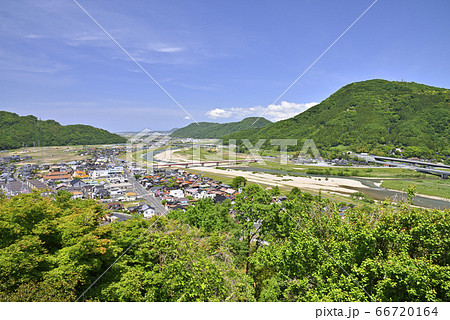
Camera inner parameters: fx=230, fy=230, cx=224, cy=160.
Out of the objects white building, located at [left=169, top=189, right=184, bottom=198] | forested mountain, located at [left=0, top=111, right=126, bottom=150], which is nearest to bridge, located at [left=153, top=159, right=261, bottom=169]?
white building, located at [left=169, top=189, right=184, bottom=198]

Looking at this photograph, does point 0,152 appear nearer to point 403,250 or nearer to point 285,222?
point 285,222

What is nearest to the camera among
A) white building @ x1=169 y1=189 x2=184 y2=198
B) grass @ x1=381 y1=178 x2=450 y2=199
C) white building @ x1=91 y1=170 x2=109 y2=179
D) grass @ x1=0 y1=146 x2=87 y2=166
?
white building @ x1=169 y1=189 x2=184 y2=198

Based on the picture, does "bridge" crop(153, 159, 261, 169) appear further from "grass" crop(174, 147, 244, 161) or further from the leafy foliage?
the leafy foliage

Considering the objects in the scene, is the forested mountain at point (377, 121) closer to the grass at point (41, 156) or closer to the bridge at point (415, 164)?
the bridge at point (415, 164)

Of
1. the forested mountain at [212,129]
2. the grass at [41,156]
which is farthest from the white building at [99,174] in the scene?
the forested mountain at [212,129]
